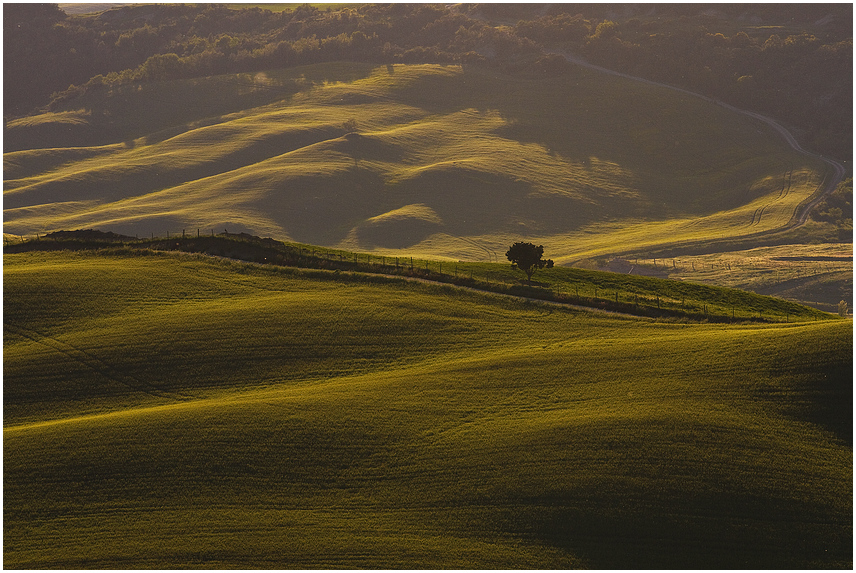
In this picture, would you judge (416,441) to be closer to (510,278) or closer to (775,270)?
(510,278)

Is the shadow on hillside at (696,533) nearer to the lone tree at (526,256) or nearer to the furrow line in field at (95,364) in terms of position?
the furrow line in field at (95,364)

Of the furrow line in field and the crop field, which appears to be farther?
the crop field

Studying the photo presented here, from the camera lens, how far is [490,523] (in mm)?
37375

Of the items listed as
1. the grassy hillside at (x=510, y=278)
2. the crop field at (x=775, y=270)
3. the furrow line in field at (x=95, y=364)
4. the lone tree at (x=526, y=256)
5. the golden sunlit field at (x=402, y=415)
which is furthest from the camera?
the crop field at (x=775, y=270)

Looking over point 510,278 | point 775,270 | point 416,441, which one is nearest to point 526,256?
point 510,278

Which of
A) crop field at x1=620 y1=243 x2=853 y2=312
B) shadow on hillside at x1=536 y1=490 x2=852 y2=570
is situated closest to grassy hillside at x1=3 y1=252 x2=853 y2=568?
shadow on hillside at x1=536 y1=490 x2=852 y2=570

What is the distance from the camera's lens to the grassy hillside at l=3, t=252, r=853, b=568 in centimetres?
3609

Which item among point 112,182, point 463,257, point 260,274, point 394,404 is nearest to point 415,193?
point 463,257

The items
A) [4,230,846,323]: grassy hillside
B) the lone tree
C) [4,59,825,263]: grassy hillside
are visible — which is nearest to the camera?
[4,230,846,323]: grassy hillside

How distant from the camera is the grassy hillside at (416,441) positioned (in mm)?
36094

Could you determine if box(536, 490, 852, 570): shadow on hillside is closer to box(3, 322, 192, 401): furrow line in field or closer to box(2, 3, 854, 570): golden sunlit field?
box(2, 3, 854, 570): golden sunlit field

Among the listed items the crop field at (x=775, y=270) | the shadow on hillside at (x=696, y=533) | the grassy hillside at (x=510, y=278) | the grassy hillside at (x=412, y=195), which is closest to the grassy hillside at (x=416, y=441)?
the shadow on hillside at (x=696, y=533)

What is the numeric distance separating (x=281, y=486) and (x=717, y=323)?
39.8 meters

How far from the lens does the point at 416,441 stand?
4325 centimetres
